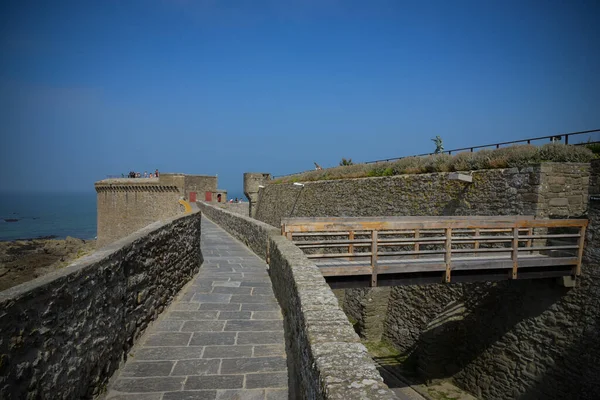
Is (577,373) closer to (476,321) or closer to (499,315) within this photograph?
(499,315)

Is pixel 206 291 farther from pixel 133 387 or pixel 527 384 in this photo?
pixel 527 384

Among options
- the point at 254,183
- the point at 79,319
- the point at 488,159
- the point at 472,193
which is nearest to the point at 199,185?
the point at 254,183

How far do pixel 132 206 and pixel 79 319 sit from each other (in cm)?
3097

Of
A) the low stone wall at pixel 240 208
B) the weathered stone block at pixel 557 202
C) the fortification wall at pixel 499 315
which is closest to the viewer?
the fortification wall at pixel 499 315

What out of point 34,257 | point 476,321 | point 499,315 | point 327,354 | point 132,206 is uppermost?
point 132,206

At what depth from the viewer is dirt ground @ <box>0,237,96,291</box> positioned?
2783 centimetres

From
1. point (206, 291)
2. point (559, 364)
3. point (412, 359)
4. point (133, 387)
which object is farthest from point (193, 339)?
point (412, 359)

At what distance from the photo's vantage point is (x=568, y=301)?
26.5 ft

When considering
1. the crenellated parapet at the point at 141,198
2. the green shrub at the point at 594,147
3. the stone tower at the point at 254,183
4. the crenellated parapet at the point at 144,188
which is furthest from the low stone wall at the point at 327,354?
the stone tower at the point at 254,183

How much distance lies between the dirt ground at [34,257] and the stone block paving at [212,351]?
848 inches

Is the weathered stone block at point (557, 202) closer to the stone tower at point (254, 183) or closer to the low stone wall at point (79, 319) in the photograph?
the low stone wall at point (79, 319)

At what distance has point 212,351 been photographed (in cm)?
497

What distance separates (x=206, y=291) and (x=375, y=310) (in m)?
7.50

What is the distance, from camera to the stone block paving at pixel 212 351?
4055mm
